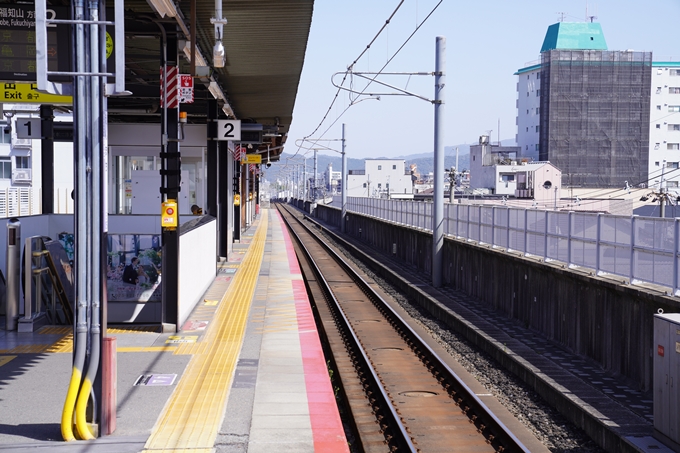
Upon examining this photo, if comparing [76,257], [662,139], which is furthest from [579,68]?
[76,257]

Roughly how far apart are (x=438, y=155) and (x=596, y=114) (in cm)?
7088

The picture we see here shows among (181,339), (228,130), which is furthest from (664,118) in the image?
(181,339)

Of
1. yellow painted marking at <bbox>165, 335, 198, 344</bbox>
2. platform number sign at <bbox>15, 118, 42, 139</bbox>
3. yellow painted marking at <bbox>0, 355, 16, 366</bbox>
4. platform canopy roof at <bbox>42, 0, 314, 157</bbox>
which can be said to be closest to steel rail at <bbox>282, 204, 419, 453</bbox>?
yellow painted marking at <bbox>165, 335, 198, 344</bbox>

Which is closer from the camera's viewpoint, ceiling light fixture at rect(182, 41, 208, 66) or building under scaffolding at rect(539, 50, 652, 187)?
ceiling light fixture at rect(182, 41, 208, 66)

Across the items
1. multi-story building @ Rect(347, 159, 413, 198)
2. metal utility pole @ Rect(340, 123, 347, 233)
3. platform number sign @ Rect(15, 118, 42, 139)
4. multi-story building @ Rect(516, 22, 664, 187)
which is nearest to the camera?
platform number sign @ Rect(15, 118, 42, 139)

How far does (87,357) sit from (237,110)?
25885 mm

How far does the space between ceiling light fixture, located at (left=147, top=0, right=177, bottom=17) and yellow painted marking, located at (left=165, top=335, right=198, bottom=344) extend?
523 centimetres

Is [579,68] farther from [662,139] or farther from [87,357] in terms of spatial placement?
[87,357]

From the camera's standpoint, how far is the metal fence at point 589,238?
37.1 feet

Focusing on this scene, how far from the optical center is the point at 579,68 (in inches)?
3447

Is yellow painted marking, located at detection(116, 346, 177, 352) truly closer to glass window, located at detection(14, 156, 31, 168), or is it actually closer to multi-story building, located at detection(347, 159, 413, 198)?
glass window, located at detection(14, 156, 31, 168)

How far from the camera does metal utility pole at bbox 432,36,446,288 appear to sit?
21.9m

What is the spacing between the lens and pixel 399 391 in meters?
11.6

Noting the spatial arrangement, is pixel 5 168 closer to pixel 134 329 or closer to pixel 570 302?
pixel 134 329
